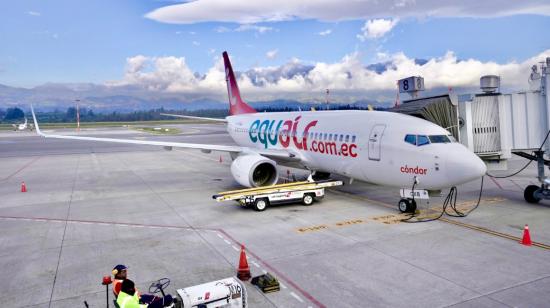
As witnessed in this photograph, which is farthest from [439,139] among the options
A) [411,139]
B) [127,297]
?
[127,297]

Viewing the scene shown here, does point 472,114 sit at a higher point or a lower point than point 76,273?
higher

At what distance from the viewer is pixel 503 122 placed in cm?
1794

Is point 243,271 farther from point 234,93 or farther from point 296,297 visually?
point 234,93

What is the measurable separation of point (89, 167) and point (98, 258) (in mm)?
26744

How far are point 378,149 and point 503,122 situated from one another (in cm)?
606

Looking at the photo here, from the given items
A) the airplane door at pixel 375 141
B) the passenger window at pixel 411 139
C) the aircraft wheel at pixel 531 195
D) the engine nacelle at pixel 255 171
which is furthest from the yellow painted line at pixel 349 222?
the aircraft wheel at pixel 531 195

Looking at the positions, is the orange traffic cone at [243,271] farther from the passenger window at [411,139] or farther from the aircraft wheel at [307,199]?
the passenger window at [411,139]

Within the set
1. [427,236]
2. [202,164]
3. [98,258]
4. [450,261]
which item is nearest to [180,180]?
[202,164]

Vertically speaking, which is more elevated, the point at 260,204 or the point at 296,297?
the point at 260,204

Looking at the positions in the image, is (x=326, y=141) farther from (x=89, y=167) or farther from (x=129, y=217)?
(x=89, y=167)

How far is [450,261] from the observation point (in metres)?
11.3

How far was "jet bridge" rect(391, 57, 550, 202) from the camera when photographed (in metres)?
17.8

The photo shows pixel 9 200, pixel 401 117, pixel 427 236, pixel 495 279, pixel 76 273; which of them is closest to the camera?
pixel 495 279

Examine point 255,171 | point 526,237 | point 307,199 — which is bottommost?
point 526,237
